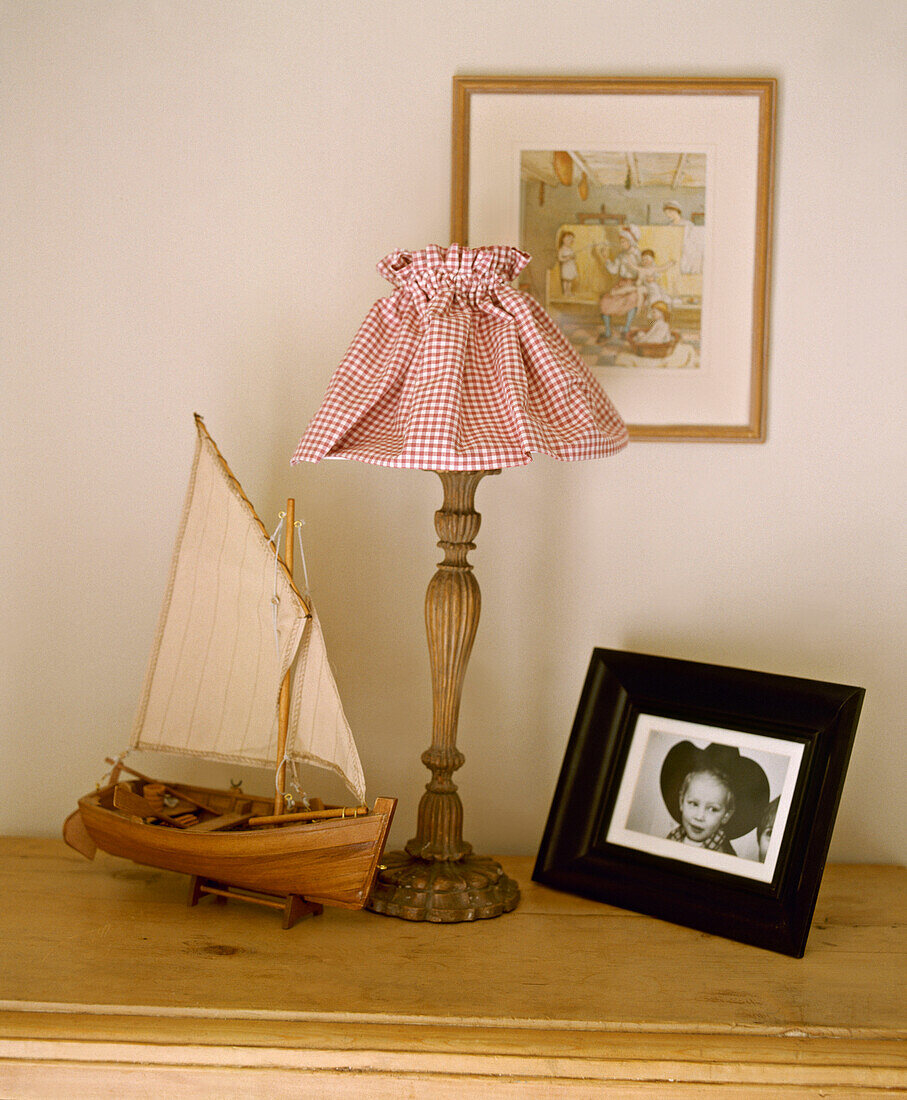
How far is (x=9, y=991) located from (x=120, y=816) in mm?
221

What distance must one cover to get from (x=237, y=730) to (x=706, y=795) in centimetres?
53

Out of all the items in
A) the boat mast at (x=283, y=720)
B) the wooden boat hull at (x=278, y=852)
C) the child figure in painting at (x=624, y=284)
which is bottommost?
the wooden boat hull at (x=278, y=852)

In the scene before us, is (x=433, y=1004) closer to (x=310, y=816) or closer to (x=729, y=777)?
(x=310, y=816)

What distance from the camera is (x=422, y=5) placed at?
3.99 ft

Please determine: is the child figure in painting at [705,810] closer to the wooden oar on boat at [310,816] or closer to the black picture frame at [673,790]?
the black picture frame at [673,790]

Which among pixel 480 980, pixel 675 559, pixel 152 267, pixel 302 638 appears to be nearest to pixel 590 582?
pixel 675 559

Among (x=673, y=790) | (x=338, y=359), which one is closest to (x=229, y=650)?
(x=338, y=359)

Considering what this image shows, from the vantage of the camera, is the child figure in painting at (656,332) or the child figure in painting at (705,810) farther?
the child figure in painting at (656,332)

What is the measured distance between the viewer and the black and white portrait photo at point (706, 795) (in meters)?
1.01

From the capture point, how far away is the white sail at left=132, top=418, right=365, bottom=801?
3.35 ft

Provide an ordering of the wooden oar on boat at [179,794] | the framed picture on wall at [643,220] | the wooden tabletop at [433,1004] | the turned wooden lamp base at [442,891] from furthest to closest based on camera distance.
Result: 1. the framed picture on wall at [643,220]
2. the wooden oar on boat at [179,794]
3. the turned wooden lamp base at [442,891]
4. the wooden tabletop at [433,1004]

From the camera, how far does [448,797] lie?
1052 millimetres

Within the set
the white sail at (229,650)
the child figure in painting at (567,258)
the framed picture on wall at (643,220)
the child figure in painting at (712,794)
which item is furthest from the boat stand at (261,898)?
the child figure in painting at (567,258)

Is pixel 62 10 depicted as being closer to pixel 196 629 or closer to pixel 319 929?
pixel 196 629
